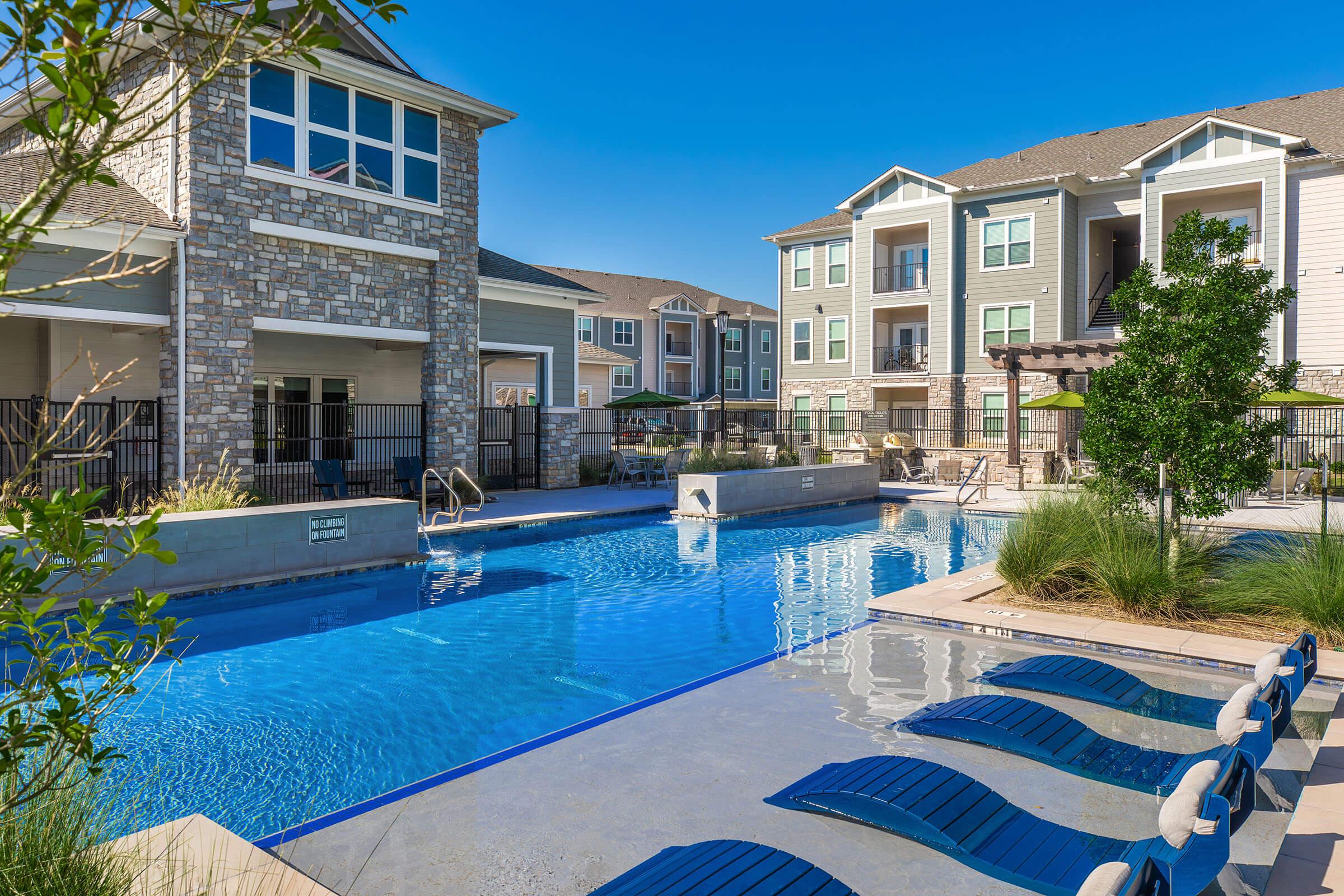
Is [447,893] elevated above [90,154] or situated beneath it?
situated beneath

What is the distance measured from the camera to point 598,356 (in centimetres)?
3659

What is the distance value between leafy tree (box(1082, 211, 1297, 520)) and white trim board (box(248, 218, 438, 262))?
12.0m

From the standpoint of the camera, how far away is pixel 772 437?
27.5 metres

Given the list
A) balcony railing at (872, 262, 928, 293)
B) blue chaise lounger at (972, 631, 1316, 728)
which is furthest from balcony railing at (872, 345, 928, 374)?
blue chaise lounger at (972, 631, 1316, 728)

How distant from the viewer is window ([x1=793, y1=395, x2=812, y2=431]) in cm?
3157

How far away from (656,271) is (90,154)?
157ft

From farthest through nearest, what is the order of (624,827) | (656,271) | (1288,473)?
1. (656,271)
2. (1288,473)
3. (624,827)

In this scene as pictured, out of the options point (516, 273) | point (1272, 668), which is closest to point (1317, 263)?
point (516, 273)

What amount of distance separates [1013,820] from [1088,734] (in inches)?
54.7

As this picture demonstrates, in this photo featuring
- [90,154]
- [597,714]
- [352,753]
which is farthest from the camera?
[597,714]

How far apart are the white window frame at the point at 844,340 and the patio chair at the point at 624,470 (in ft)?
40.8

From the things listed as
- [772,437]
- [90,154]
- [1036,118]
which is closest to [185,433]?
[90,154]

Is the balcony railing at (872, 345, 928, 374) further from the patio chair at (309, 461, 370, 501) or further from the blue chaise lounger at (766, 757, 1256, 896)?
the blue chaise lounger at (766, 757, 1256, 896)

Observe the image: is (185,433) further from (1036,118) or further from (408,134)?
(1036,118)
